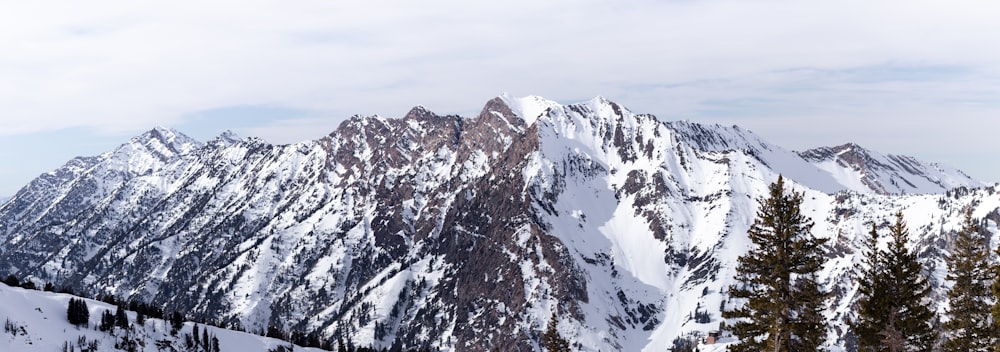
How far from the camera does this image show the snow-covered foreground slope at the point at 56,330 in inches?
3626

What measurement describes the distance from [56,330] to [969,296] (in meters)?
110

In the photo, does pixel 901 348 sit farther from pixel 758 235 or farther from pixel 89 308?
pixel 89 308

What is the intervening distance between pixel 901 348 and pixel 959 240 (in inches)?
466

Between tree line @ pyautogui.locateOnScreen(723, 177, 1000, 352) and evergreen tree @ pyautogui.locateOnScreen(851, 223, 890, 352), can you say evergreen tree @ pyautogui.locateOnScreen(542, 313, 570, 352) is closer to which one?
tree line @ pyautogui.locateOnScreen(723, 177, 1000, 352)

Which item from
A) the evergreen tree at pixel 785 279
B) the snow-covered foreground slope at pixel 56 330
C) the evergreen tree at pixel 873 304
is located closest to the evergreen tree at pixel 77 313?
the snow-covered foreground slope at pixel 56 330

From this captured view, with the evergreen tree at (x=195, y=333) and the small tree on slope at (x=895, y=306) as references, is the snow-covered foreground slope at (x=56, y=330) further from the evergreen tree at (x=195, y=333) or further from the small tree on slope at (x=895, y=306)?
the small tree on slope at (x=895, y=306)

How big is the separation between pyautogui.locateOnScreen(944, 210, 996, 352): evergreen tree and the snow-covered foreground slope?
10093cm

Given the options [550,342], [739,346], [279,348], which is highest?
[739,346]

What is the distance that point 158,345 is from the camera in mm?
111312

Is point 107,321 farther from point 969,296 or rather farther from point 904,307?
point 969,296

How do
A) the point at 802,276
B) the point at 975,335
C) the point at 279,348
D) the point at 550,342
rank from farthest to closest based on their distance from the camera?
the point at 279,348 < the point at 550,342 < the point at 975,335 < the point at 802,276

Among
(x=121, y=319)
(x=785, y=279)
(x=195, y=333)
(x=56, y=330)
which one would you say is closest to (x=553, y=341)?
(x=785, y=279)

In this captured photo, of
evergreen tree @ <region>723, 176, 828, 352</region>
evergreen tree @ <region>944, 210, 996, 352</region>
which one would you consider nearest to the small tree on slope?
evergreen tree @ <region>944, 210, 996, 352</region>

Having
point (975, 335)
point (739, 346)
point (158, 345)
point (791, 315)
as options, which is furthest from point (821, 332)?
point (158, 345)
